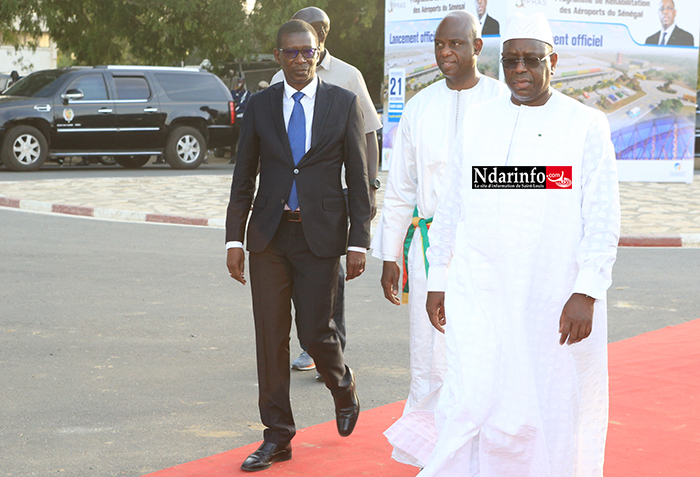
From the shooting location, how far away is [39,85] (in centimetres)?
1794

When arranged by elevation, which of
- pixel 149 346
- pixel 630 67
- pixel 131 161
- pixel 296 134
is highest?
pixel 630 67

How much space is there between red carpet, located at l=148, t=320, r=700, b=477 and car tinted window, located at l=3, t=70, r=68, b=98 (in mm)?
14292

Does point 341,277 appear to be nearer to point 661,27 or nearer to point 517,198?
point 517,198

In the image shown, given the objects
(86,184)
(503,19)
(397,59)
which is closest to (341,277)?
(86,184)

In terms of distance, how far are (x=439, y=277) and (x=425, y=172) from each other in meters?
0.70

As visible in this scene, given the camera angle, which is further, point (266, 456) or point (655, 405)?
point (655, 405)

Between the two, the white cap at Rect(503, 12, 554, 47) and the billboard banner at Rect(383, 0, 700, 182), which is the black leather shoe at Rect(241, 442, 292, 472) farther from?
the billboard banner at Rect(383, 0, 700, 182)

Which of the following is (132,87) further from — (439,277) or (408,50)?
(439,277)

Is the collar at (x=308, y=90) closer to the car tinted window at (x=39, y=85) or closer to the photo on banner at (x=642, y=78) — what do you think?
the car tinted window at (x=39, y=85)

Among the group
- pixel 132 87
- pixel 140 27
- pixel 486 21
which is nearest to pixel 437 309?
pixel 486 21

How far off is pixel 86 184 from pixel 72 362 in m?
10.2

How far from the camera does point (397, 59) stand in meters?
19.2

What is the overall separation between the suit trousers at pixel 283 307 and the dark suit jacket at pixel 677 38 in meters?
16.1

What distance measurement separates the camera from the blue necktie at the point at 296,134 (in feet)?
13.6
